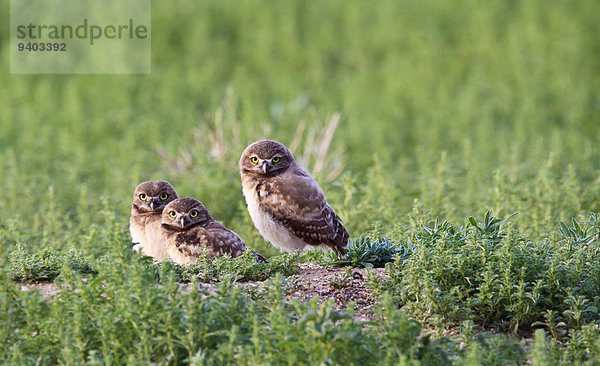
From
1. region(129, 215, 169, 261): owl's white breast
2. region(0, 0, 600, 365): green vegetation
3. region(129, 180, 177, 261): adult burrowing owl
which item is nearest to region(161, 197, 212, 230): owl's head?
region(129, 215, 169, 261): owl's white breast

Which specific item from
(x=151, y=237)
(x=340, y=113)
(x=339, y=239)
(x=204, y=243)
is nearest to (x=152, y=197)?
(x=151, y=237)

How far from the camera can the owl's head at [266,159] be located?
675cm

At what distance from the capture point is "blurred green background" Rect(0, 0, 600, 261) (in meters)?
9.45

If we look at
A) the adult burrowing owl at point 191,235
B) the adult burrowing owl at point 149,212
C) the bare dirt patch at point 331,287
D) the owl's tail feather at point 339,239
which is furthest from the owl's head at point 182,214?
the owl's tail feather at point 339,239

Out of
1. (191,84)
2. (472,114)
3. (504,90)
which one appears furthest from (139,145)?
(504,90)

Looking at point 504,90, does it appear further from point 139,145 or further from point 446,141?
point 139,145

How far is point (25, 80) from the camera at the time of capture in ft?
58.4

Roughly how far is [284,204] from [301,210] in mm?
149

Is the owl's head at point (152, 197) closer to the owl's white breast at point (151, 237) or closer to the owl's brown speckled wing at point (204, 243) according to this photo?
the owl's white breast at point (151, 237)

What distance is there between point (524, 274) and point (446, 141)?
9603mm

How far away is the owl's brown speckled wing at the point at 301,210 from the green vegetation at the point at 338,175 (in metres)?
0.21

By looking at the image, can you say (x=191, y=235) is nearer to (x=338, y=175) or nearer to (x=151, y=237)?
(x=151, y=237)

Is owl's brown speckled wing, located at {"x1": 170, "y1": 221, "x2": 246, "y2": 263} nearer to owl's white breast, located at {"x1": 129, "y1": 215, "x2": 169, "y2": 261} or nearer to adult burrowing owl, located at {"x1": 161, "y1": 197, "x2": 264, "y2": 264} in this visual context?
adult burrowing owl, located at {"x1": 161, "y1": 197, "x2": 264, "y2": 264}

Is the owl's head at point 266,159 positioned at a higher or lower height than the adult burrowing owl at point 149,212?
higher
